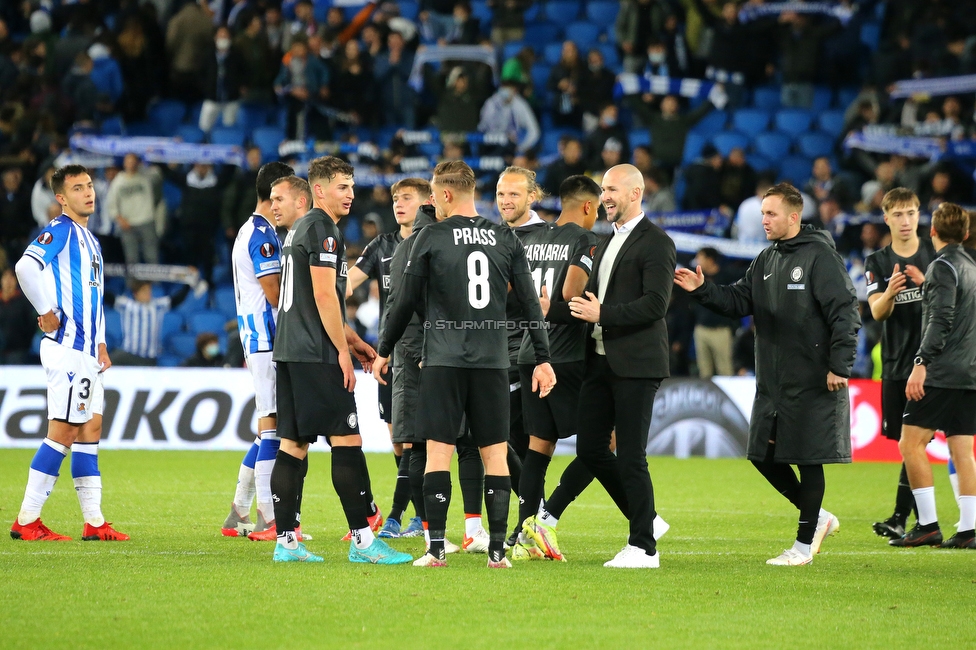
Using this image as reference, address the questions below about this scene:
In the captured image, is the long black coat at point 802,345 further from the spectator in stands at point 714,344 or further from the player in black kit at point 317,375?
the spectator in stands at point 714,344

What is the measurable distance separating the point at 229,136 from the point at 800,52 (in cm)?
1066

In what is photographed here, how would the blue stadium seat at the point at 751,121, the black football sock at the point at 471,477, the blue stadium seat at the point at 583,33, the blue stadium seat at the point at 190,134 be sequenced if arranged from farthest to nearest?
the blue stadium seat at the point at 583,33 → the blue stadium seat at the point at 190,134 → the blue stadium seat at the point at 751,121 → the black football sock at the point at 471,477

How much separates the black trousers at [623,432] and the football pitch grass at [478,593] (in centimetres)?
39

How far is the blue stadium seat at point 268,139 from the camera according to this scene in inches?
899

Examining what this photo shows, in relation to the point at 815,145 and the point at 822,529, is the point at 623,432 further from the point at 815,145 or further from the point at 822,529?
the point at 815,145

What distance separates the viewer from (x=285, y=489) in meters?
7.32

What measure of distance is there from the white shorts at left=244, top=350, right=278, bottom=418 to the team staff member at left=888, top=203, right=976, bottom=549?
4.62m

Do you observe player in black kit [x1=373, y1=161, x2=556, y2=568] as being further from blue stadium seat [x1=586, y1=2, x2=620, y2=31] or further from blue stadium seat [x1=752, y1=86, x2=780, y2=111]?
blue stadium seat [x1=586, y1=2, x2=620, y2=31]

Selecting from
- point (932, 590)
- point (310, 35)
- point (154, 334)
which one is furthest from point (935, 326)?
point (310, 35)

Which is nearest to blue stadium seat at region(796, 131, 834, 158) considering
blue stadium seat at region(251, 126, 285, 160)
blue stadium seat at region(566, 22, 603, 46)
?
blue stadium seat at region(566, 22, 603, 46)

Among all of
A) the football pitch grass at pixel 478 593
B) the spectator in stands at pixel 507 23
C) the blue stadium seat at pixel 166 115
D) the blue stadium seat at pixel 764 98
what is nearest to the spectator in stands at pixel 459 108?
the spectator in stands at pixel 507 23

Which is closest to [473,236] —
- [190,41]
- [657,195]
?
[657,195]

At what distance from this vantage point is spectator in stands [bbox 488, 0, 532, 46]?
24.2 meters

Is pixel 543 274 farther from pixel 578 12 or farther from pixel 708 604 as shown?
pixel 578 12
